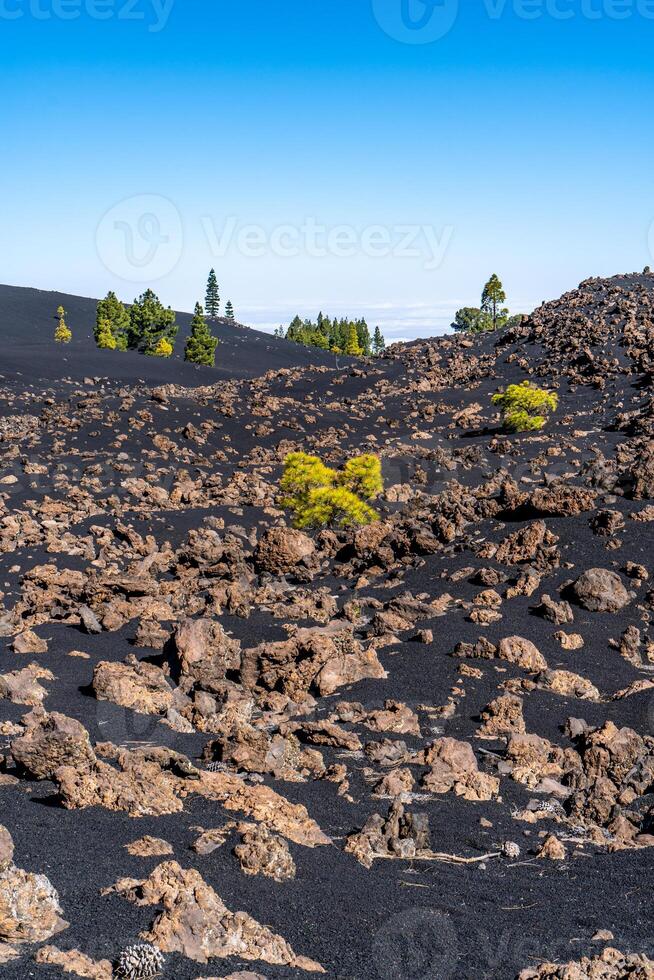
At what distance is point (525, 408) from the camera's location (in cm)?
4800

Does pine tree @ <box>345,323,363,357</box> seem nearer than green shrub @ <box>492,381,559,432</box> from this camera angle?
No

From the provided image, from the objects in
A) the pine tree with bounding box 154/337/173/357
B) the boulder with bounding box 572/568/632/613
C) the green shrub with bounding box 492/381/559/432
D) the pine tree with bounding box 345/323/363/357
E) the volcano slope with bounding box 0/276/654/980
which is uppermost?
the pine tree with bounding box 345/323/363/357

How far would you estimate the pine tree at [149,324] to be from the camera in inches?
3597

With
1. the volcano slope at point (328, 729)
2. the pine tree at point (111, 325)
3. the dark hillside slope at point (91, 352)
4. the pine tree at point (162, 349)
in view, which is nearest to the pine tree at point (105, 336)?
the pine tree at point (111, 325)

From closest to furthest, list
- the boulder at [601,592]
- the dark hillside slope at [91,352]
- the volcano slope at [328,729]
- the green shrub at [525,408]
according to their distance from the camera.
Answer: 1. the volcano slope at [328,729]
2. the boulder at [601,592]
3. the green shrub at [525,408]
4. the dark hillside slope at [91,352]

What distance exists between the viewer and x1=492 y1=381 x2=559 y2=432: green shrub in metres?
46.4

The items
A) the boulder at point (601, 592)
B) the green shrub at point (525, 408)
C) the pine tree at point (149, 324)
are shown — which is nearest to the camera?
the boulder at point (601, 592)

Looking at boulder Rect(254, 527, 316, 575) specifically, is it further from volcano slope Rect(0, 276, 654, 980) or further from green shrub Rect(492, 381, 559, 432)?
green shrub Rect(492, 381, 559, 432)

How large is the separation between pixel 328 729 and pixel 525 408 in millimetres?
37489

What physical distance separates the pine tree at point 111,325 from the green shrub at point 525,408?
6006 centimetres

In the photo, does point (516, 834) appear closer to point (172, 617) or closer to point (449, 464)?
point (172, 617)

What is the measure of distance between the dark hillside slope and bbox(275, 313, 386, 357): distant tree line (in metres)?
5.58

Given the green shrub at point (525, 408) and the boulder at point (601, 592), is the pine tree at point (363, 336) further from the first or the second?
the boulder at point (601, 592)

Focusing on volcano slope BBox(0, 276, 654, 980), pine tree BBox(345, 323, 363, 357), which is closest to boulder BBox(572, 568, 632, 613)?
volcano slope BBox(0, 276, 654, 980)
